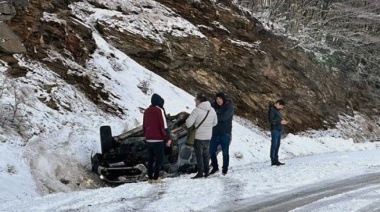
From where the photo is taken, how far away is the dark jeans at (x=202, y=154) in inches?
390

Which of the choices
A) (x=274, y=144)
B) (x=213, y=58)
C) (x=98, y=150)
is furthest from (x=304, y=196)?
(x=213, y=58)

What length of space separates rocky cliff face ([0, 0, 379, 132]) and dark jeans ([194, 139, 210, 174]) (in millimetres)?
4977

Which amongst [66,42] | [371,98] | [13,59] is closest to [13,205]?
[13,59]

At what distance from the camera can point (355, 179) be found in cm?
1046

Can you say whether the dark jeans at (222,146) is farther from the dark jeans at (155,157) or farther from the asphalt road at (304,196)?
the asphalt road at (304,196)

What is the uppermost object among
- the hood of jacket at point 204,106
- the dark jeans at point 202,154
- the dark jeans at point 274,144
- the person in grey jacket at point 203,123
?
the hood of jacket at point 204,106

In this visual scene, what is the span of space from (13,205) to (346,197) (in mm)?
5381

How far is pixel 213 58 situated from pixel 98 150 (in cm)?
1044

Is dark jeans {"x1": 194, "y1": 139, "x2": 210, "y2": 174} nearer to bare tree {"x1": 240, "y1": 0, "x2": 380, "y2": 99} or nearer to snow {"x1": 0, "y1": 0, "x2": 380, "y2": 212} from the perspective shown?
snow {"x1": 0, "y1": 0, "x2": 380, "y2": 212}

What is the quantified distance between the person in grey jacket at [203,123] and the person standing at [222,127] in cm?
54

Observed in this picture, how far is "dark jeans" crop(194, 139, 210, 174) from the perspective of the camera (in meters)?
9.90

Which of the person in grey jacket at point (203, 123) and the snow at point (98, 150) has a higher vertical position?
the person in grey jacket at point (203, 123)

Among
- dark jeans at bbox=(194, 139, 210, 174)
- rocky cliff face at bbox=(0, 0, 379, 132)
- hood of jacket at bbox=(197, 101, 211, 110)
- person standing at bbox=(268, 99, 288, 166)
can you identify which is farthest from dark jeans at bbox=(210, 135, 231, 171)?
rocky cliff face at bbox=(0, 0, 379, 132)

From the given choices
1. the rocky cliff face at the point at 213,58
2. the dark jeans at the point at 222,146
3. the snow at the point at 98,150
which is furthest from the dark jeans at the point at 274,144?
the rocky cliff face at the point at 213,58
